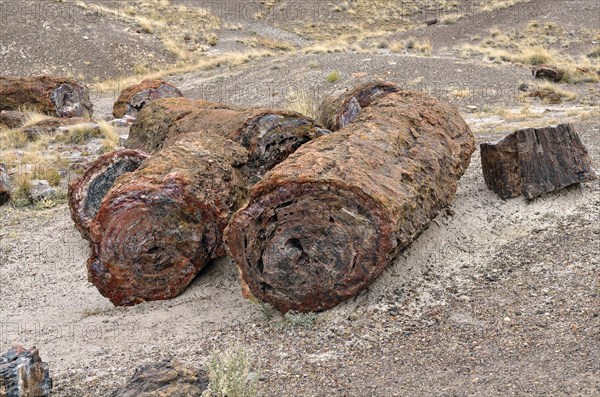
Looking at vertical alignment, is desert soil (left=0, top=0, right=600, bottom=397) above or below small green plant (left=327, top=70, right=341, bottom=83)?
above

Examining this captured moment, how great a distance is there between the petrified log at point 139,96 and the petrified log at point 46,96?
190cm

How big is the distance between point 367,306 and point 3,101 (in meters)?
15.2

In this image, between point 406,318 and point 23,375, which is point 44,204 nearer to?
point 23,375

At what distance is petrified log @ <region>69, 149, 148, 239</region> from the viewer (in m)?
6.98

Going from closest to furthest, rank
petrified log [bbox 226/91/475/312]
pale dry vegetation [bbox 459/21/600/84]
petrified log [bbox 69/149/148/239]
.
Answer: petrified log [bbox 226/91/475/312] < petrified log [bbox 69/149/148/239] < pale dry vegetation [bbox 459/21/600/84]

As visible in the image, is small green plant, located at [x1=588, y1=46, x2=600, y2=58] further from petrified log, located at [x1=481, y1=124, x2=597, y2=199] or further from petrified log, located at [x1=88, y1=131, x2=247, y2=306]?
petrified log, located at [x1=88, y1=131, x2=247, y2=306]

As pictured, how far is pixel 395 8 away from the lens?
36875 millimetres

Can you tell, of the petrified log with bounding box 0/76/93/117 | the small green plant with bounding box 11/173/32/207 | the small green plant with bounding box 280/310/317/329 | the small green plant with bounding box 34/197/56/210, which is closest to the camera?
the small green plant with bounding box 280/310/317/329

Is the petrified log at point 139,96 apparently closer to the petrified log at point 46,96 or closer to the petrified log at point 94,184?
the petrified log at point 46,96

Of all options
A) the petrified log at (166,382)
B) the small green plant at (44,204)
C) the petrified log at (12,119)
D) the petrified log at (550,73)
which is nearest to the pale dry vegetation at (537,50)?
the petrified log at (550,73)

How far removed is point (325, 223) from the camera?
4.73m

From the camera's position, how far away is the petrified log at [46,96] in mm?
16828

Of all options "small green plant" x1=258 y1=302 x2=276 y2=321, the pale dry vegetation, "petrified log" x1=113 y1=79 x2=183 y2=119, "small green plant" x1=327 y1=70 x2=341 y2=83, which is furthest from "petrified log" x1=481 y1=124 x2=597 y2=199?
"small green plant" x1=327 y1=70 x2=341 y2=83

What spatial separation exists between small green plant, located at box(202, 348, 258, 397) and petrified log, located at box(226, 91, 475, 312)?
1.08 m
